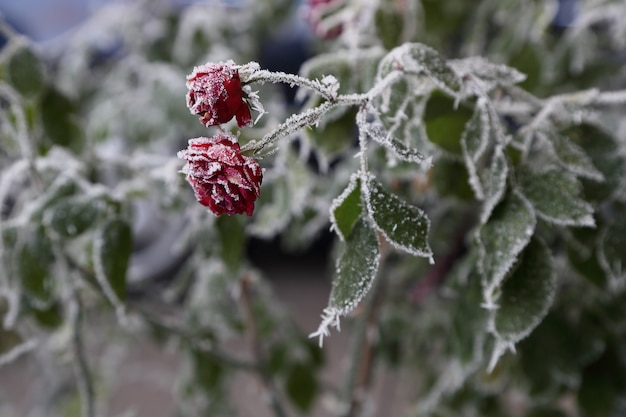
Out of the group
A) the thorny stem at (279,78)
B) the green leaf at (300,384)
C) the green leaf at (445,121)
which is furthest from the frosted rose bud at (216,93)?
the green leaf at (300,384)

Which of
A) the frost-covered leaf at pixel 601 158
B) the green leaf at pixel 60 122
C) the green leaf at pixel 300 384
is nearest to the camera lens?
the frost-covered leaf at pixel 601 158

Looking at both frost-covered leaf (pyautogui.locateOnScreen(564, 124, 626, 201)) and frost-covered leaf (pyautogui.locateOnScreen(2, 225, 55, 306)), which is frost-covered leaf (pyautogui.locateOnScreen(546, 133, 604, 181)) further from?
frost-covered leaf (pyautogui.locateOnScreen(2, 225, 55, 306))

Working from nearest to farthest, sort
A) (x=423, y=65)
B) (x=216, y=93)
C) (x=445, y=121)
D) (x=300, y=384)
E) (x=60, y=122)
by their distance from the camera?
(x=216, y=93), (x=423, y=65), (x=445, y=121), (x=60, y=122), (x=300, y=384)

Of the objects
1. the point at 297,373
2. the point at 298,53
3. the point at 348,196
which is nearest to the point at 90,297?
the point at 297,373

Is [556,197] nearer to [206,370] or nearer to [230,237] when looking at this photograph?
[230,237]

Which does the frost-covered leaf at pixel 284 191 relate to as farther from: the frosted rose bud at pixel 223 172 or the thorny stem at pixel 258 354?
the frosted rose bud at pixel 223 172

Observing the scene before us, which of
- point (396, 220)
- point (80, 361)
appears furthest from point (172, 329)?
point (396, 220)

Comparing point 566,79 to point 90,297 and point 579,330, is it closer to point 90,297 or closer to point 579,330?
point 579,330
